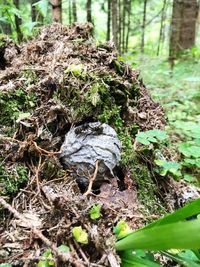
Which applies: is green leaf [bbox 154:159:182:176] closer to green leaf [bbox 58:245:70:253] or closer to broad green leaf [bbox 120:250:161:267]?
broad green leaf [bbox 120:250:161:267]

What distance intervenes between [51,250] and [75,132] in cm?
69

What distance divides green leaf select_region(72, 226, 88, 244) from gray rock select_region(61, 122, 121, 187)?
408 millimetres

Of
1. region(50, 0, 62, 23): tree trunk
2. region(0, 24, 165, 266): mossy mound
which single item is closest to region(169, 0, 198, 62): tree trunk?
region(50, 0, 62, 23): tree trunk

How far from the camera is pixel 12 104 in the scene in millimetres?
1762

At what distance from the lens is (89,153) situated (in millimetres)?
1612

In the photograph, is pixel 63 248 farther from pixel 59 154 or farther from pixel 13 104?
pixel 13 104

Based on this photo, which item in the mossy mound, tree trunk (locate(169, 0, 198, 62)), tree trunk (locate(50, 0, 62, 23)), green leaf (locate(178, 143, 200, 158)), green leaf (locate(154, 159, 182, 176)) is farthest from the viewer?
tree trunk (locate(169, 0, 198, 62))

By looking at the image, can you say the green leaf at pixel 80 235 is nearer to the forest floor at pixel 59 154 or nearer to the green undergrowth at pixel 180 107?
the forest floor at pixel 59 154

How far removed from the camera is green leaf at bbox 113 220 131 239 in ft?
4.21

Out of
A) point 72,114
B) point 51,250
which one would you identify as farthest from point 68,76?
point 51,250

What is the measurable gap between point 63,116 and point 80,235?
0.77 meters

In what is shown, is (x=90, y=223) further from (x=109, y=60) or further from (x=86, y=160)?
(x=109, y=60)

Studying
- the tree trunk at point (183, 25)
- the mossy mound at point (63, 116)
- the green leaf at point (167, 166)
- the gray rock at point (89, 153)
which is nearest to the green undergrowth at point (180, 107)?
the green leaf at point (167, 166)

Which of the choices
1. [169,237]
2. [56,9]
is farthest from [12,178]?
[56,9]
